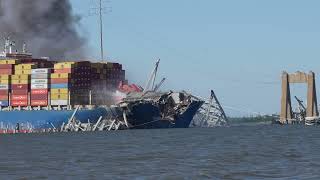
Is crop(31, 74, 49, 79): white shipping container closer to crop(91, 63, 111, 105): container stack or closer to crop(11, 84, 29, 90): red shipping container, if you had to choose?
crop(11, 84, 29, 90): red shipping container

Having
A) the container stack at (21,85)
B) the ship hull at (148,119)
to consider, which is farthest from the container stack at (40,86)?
the ship hull at (148,119)

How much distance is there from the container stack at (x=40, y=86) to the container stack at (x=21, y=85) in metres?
1.00

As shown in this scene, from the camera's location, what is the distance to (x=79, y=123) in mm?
127938

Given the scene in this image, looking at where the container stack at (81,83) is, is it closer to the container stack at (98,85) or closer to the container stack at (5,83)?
the container stack at (98,85)

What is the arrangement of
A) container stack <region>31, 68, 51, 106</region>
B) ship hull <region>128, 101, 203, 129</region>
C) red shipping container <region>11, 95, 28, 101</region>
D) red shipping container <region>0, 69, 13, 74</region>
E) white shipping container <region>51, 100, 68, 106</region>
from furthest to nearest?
red shipping container <region>0, 69, 13, 74</region>, red shipping container <region>11, 95, 28, 101</region>, container stack <region>31, 68, 51, 106</region>, white shipping container <region>51, 100, 68, 106</region>, ship hull <region>128, 101, 203, 129</region>

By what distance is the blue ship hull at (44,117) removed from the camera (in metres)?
127

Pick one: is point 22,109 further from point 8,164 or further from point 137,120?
point 8,164

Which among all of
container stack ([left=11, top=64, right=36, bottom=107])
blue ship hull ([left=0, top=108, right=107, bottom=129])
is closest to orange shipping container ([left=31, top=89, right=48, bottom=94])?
container stack ([left=11, top=64, right=36, bottom=107])

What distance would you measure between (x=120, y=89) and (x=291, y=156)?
85717 mm

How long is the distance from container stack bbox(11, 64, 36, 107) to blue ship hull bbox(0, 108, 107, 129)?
205 centimetres

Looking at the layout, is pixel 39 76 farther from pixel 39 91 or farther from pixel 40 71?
pixel 39 91

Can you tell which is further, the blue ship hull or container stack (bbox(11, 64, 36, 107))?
Result: container stack (bbox(11, 64, 36, 107))

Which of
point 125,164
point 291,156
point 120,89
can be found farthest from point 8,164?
point 120,89

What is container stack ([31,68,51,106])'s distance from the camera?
130750 millimetres
